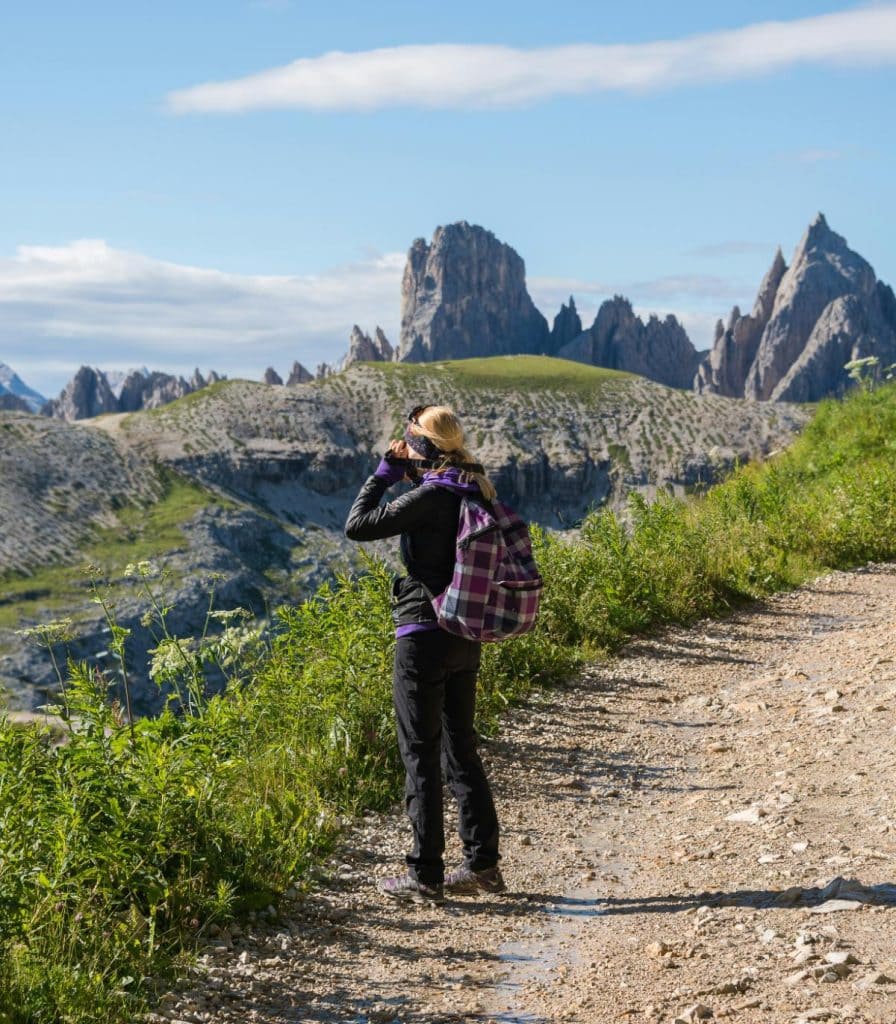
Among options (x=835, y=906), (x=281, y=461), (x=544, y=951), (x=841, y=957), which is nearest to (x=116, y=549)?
(x=281, y=461)

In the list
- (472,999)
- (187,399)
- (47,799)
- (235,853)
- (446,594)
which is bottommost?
(472,999)

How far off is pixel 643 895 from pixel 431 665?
→ 59.3 inches

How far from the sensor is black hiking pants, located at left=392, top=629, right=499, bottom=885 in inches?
201

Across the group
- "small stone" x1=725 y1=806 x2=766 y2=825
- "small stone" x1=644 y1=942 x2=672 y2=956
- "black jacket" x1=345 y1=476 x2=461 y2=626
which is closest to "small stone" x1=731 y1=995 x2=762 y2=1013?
"small stone" x1=644 y1=942 x2=672 y2=956

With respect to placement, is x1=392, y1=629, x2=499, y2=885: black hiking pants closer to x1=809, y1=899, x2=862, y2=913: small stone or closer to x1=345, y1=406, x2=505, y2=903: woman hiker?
x1=345, y1=406, x2=505, y2=903: woman hiker

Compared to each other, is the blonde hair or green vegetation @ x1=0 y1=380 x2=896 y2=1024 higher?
the blonde hair

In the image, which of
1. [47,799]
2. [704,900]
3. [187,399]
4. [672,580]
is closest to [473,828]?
[704,900]

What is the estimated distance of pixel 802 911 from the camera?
463cm

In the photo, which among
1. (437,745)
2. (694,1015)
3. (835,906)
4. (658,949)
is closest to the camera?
(694,1015)

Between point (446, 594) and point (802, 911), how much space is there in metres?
2.04

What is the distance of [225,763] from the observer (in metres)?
4.89

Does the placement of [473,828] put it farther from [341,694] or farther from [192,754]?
[341,694]

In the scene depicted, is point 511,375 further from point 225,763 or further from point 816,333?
point 225,763

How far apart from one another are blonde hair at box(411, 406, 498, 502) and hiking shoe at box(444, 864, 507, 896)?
6.01 feet
